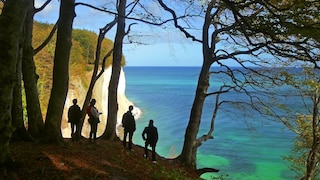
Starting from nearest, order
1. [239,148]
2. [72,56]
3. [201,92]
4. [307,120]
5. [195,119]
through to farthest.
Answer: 1. [201,92]
2. [195,119]
3. [307,120]
4. [239,148]
5. [72,56]

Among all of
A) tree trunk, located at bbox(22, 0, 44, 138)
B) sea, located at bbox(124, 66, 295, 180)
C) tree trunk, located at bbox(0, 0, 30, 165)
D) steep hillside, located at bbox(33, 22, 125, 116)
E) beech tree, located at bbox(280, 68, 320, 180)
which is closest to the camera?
tree trunk, located at bbox(0, 0, 30, 165)

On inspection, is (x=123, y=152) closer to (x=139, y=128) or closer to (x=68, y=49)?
(x=68, y=49)

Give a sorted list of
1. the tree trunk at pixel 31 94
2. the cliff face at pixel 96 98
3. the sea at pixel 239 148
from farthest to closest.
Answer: the cliff face at pixel 96 98 < the sea at pixel 239 148 < the tree trunk at pixel 31 94

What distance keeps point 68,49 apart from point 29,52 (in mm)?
991

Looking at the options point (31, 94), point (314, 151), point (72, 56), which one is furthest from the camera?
point (72, 56)

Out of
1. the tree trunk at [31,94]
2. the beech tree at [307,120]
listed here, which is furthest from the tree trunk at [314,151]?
the tree trunk at [31,94]

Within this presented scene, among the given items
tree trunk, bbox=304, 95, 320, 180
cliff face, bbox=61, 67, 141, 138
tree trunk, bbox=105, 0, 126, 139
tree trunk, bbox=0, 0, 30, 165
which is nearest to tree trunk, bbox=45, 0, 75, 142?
tree trunk, bbox=0, 0, 30, 165

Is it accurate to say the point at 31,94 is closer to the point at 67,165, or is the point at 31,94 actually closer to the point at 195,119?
the point at 67,165

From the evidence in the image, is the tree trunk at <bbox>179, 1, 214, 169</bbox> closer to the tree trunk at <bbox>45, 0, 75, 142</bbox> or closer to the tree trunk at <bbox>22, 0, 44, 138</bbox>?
the tree trunk at <bbox>45, 0, 75, 142</bbox>

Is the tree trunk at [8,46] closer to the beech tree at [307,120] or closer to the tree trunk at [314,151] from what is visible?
the beech tree at [307,120]

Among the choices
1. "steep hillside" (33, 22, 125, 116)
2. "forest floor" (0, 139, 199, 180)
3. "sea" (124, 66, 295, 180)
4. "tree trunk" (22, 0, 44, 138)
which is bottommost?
"sea" (124, 66, 295, 180)

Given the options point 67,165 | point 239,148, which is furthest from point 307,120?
point 239,148

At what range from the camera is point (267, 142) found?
34688 millimetres

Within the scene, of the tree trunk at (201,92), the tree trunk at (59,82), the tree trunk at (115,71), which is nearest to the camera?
the tree trunk at (59,82)
